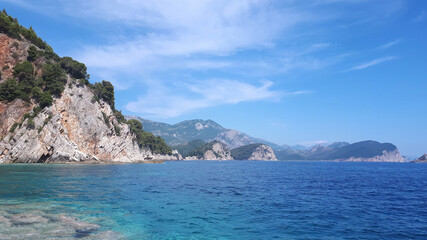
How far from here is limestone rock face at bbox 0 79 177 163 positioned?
7219cm

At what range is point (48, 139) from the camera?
78062 millimetres

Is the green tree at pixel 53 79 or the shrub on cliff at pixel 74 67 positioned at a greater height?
the shrub on cliff at pixel 74 67

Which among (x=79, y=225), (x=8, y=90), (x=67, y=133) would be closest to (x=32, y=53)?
(x=8, y=90)

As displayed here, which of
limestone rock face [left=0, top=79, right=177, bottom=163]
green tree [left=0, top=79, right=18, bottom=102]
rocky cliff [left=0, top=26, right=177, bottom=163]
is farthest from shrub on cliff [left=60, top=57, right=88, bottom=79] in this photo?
green tree [left=0, top=79, right=18, bottom=102]

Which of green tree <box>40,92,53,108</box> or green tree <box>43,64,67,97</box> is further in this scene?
green tree <box>43,64,67,97</box>

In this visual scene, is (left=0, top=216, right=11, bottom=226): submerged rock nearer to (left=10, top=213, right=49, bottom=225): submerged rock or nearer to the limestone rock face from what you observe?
(left=10, top=213, right=49, bottom=225): submerged rock

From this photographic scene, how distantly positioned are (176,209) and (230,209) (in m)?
4.71

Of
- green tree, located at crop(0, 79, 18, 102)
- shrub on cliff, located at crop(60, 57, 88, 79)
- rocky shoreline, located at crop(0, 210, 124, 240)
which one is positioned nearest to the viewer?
rocky shoreline, located at crop(0, 210, 124, 240)

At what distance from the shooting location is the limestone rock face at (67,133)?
72.2 meters

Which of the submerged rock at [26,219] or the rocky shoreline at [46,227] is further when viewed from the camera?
the submerged rock at [26,219]

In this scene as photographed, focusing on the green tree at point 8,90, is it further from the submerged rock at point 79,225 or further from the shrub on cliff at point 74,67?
the submerged rock at point 79,225

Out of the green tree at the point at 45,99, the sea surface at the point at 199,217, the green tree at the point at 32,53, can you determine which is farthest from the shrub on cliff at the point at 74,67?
the sea surface at the point at 199,217

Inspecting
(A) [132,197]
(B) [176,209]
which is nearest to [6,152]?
(A) [132,197]

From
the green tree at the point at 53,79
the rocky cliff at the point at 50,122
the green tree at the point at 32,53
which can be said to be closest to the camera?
the rocky cliff at the point at 50,122
